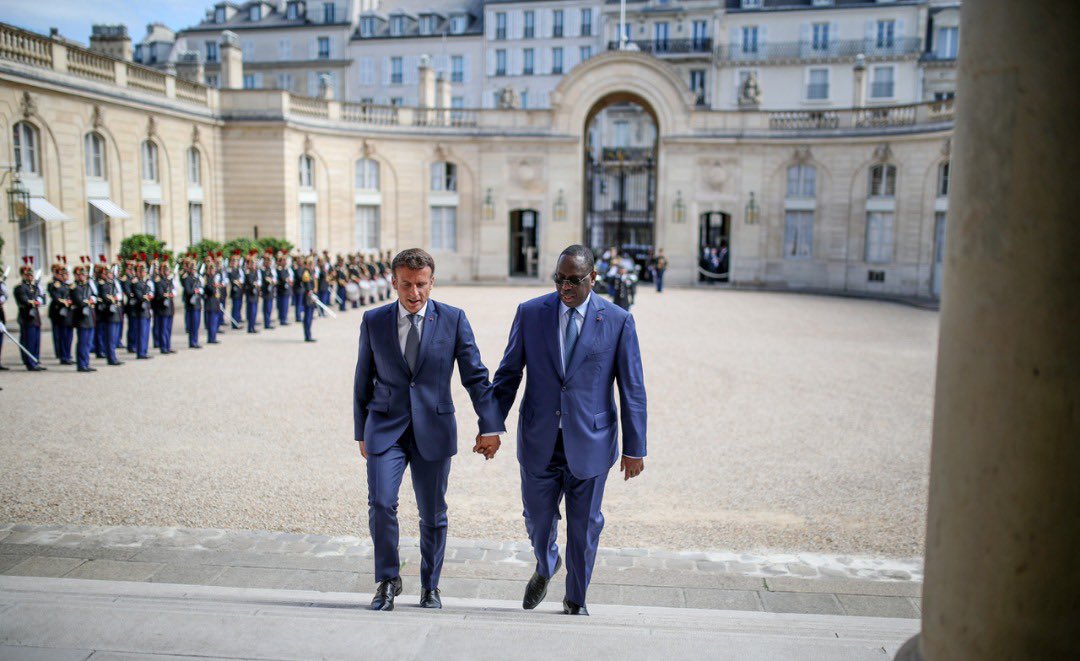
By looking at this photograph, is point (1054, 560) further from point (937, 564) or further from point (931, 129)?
point (931, 129)

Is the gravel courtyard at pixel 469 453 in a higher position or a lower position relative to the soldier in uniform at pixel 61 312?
lower

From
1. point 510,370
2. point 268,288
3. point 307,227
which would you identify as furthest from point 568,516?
point 307,227

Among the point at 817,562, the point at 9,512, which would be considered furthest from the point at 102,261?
the point at 817,562

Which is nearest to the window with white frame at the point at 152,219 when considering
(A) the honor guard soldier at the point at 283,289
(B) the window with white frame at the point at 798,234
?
(A) the honor guard soldier at the point at 283,289

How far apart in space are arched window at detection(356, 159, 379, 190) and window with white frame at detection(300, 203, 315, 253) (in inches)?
105

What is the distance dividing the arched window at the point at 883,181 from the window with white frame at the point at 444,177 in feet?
53.8

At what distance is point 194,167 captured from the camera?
2978cm

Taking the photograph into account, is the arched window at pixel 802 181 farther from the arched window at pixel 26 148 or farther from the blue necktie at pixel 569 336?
the blue necktie at pixel 569 336

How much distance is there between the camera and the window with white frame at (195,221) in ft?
96.6

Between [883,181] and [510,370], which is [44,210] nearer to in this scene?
[510,370]

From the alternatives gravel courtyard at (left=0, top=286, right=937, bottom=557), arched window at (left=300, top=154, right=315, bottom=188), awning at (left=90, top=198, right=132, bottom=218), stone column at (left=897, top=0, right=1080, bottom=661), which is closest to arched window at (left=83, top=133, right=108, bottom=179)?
awning at (left=90, top=198, right=132, bottom=218)

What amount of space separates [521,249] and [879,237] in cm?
1455

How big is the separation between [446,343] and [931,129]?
30502mm

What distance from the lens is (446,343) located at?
5.70m
